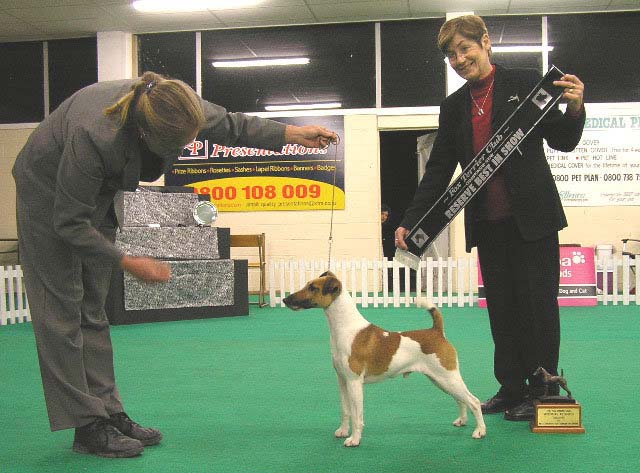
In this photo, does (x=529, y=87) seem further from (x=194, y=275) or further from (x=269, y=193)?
(x=269, y=193)

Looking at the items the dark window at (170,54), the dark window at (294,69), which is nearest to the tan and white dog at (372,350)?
the dark window at (294,69)

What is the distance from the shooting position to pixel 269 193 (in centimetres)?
1070

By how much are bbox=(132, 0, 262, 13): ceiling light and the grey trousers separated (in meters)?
7.72

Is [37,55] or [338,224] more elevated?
[37,55]

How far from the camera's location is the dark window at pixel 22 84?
11.3m

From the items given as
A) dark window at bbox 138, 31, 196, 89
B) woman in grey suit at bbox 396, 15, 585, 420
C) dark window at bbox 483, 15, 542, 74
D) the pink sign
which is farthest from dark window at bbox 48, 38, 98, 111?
woman in grey suit at bbox 396, 15, 585, 420

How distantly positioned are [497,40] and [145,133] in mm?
9116

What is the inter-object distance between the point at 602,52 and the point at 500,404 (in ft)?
27.3

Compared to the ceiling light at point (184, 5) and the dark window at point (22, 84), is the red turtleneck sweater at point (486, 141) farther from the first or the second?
the dark window at point (22, 84)

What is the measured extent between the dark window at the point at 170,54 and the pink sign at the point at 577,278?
5682 mm

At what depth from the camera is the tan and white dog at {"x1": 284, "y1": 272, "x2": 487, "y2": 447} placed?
279 cm

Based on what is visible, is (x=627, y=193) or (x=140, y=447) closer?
(x=140, y=447)

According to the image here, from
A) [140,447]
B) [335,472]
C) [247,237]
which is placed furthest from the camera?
[247,237]

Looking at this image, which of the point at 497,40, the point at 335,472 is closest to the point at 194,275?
the point at 335,472
